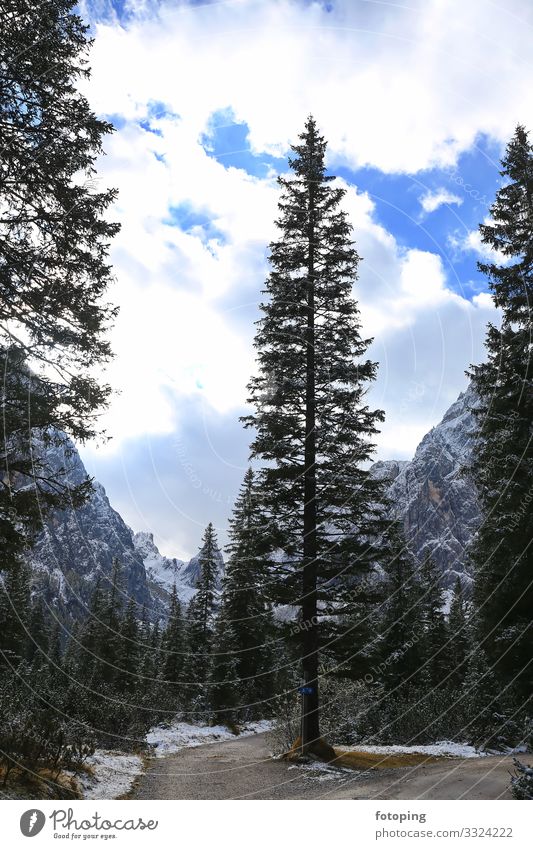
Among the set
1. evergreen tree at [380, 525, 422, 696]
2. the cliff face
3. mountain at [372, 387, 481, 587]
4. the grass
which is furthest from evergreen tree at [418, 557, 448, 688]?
mountain at [372, 387, 481, 587]

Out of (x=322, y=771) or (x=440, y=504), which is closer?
(x=322, y=771)

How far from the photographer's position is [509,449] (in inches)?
501

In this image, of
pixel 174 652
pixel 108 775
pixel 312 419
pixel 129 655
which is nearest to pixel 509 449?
pixel 312 419

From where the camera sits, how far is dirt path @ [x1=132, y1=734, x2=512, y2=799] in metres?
7.90

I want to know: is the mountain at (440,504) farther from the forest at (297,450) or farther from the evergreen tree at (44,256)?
the evergreen tree at (44,256)

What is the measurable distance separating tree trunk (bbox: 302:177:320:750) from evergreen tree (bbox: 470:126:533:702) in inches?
169

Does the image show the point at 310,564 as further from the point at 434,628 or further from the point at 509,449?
the point at 434,628

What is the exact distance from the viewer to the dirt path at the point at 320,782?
25.9ft

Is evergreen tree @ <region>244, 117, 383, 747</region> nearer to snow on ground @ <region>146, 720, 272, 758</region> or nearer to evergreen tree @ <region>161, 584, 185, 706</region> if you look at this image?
snow on ground @ <region>146, 720, 272, 758</region>

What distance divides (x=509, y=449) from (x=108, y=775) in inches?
455

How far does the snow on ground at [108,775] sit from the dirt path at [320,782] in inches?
12.7

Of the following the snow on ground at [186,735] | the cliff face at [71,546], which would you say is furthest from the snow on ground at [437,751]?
the cliff face at [71,546]

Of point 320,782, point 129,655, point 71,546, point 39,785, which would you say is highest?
point 71,546

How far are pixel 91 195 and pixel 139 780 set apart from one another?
11.4 metres
